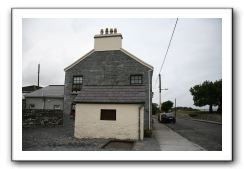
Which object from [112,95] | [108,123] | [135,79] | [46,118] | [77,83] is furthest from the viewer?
[77,83]

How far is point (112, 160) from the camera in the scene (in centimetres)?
529

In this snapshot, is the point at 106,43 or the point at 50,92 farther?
the point at 50,92

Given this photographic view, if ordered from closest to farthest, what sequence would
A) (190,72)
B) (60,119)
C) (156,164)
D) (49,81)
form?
(156,164)
(190,72)
(49,81)
(60,119)

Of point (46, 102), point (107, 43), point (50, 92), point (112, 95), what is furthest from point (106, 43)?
point (46, 102)

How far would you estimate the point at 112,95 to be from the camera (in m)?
8.75

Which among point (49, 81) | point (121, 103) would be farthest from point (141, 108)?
point (49, 81)

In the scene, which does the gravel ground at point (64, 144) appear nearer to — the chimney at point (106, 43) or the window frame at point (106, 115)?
the window frame at point (106, 115)

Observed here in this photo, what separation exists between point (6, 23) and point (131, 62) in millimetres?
7402

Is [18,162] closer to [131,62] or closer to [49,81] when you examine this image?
[49,81]

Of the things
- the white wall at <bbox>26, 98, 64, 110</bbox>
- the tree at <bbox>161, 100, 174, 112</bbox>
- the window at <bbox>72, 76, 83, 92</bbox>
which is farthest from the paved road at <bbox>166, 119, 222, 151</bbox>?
the tree at <bbox>161, 100, 174, 112</bbox>

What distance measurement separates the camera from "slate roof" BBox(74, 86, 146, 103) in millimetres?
8547

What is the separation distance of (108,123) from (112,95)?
3.16ft

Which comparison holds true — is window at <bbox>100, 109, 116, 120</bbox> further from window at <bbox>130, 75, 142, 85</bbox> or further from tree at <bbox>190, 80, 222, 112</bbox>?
window at <bbox>130, 75, 142, 85</bbox>

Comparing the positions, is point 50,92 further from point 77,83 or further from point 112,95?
point 112,95
